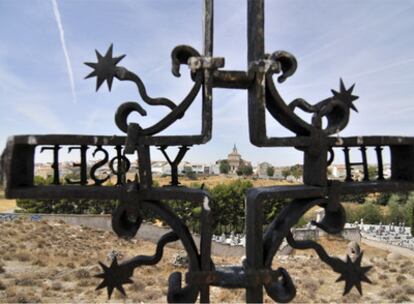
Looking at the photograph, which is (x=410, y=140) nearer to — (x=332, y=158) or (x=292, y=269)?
(x=332, y=158)

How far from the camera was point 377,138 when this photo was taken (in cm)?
276

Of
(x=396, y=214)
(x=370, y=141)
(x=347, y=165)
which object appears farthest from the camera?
(x=396, y=214)

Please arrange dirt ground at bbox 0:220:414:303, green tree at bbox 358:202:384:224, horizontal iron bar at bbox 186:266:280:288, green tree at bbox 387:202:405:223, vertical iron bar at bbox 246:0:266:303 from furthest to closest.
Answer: green tree at bbox 358:202:384:224 → green tree at bbox 387:202:405:223 → dirt ground at bbox 0:220:414:303 → vertical iron bar at bbox 246:0:266:303 → horizontal iron bar at bbox 186:266:280:288

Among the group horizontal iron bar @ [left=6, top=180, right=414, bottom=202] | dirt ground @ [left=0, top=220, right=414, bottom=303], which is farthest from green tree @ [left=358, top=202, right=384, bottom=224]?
horizontal iron bar @ [left=6, top=180, right=414, bottom=202]

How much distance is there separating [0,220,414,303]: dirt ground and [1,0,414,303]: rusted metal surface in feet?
35.3

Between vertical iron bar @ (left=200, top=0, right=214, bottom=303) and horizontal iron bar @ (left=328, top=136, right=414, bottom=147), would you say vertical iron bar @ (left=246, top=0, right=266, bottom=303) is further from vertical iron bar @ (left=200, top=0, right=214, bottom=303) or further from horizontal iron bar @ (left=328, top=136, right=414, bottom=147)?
horizontal iron bar @ (left=328, top=136, right=414, bottom=147)

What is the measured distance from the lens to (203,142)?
241 cm

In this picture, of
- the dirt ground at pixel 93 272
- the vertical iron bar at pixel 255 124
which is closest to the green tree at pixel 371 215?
the dirt ground at pixel 93 272

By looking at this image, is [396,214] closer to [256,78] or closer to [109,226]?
[109,226]

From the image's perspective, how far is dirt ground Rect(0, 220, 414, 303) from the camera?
14.9m

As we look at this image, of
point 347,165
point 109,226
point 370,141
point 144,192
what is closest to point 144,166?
point 144,192

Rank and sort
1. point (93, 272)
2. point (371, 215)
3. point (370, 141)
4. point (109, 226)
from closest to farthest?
1. point (370, 141)
2. point (93, 272)
3. point (109, 226)
4. point (371, 215)

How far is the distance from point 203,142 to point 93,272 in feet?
63.7

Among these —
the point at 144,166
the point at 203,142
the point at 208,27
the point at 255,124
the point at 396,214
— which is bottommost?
the point at 396,214
